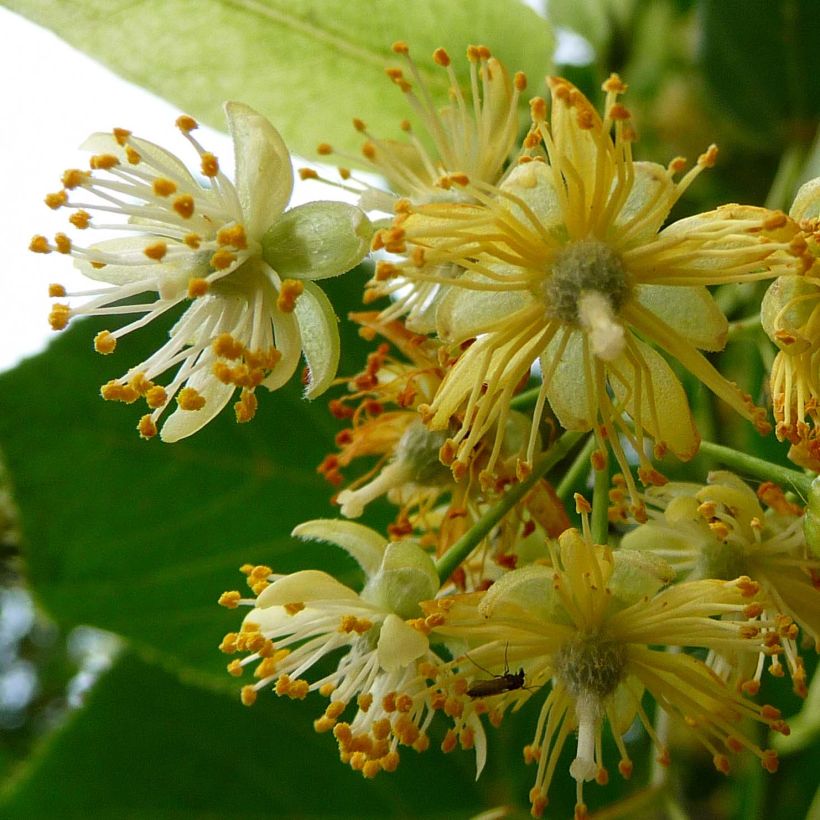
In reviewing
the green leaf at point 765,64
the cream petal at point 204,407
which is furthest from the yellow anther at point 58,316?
the green leaf at point 765,64

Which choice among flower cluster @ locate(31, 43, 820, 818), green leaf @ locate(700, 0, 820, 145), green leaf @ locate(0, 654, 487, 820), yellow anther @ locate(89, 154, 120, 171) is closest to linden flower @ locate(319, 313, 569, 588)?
flower cluster @ locate(31, 43, 820, 818)

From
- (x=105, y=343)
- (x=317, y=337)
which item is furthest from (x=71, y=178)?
(x=317, y=337)

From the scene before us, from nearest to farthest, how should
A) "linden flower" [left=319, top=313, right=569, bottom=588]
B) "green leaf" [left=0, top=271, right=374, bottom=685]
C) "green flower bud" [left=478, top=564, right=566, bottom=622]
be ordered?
1. "green flower bud" [left=478, top=564, right=566, bottom=622]
2. "linden flower" [left=319, top=313, right=569, bottom=588]
3. "green leaf" [left=0, top=271, right=374, bottom=685]

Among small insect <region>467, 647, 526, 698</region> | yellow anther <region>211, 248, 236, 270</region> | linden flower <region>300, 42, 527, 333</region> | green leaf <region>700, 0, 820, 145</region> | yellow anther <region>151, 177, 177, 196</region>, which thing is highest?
green leaf <region>700, 0, 820, 145</region>

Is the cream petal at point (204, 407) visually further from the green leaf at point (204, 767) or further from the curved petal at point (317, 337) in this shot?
the green leaf at point (204, 767)

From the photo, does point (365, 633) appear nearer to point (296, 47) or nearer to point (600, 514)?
point (600, 514)

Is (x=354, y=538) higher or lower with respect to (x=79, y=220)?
lower

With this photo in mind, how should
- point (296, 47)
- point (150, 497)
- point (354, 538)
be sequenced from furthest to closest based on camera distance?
point (150, 497), point (296, 47), point (354, 538)

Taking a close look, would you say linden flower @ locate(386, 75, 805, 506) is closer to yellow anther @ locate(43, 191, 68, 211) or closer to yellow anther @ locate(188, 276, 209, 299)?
yellow anther @ locate(188, 276, 209, 299)
